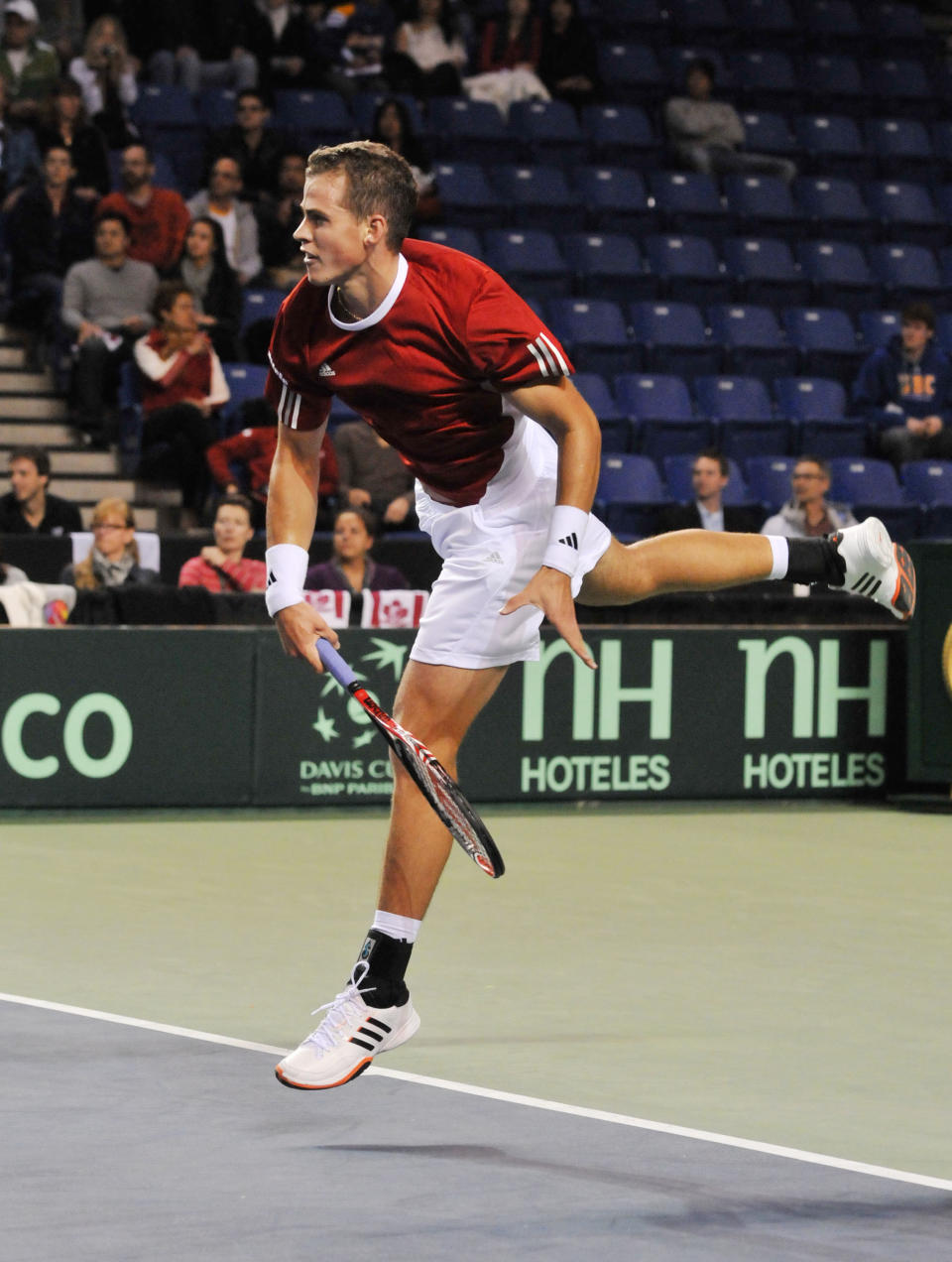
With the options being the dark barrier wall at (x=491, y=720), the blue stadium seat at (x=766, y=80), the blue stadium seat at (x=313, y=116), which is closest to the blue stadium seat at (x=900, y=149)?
the blue stadium seat at (x=766, y=80)

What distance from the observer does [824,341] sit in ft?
57.3

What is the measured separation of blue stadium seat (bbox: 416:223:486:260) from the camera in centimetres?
1617

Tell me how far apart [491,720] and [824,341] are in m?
7.34

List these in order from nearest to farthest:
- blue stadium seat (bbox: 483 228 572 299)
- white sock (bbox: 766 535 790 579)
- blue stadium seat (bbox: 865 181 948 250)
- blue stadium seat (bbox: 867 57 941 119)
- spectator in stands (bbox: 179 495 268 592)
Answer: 1. white sock (bbox: 766 535 790 579)
2. spectator in stands (bbox: 179 495 268 592)
3. blue stadium seat (bbox: 483 228 572 299)
4. blue stadium seat (bbox: 865 181 948 250)
5. blue stadium seat (bbox: 867 57 941 119)

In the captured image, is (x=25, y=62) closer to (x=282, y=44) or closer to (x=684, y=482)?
(x=282, y=44)

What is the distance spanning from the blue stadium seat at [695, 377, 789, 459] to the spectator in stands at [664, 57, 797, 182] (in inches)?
119

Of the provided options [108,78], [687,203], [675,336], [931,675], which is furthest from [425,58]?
[931,675]

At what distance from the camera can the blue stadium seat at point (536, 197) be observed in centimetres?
1747

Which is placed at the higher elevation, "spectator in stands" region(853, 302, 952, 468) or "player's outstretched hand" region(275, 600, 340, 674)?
"spectator in stands" region(853, 302, 952, 468)

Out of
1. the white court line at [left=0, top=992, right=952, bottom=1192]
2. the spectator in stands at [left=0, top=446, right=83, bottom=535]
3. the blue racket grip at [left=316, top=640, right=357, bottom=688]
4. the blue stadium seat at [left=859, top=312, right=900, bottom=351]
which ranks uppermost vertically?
the blue stadium seat at [left=859, top=312, right=900, bottom=351]

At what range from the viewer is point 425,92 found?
18109 millimetres

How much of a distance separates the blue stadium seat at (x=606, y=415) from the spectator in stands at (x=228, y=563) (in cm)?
411

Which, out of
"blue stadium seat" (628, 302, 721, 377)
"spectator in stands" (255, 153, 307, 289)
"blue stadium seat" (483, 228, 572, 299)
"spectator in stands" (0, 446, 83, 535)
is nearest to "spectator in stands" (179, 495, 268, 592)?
"spectator in stands" (0, 446, 83, 535)

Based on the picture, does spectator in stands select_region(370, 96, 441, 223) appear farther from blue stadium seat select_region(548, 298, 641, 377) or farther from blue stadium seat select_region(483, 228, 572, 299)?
blue stadium seat select_region(548, 298, 641, 377)
